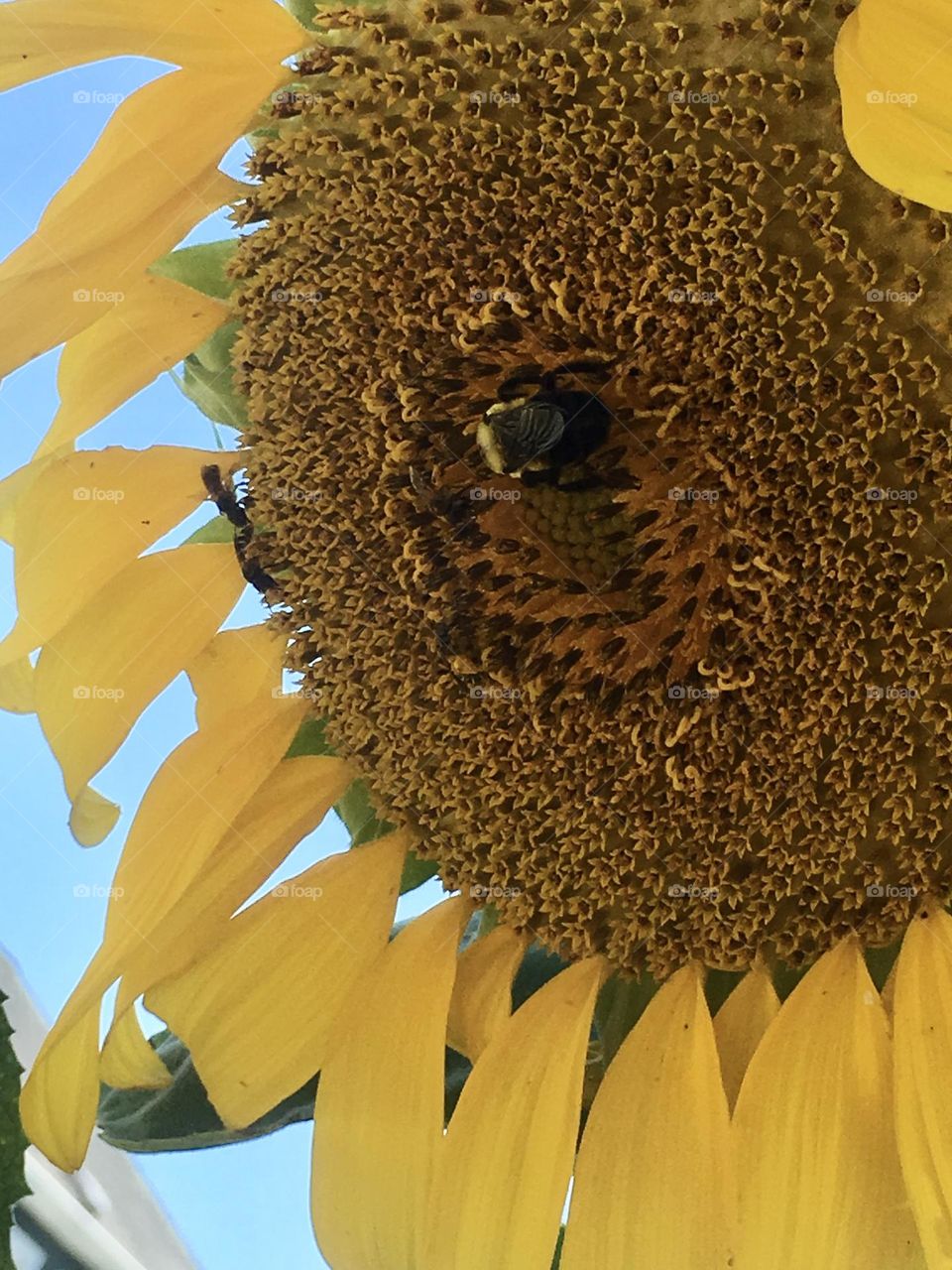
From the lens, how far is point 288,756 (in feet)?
2.93

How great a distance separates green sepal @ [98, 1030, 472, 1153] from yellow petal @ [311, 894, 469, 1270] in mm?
43

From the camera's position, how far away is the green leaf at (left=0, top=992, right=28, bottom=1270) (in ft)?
2.61

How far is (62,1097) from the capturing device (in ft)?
2.72

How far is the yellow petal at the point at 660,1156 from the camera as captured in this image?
691 mm

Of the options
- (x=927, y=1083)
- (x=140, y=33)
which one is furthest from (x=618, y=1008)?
(x=140, y=33)

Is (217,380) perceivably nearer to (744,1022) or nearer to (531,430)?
(531,430)

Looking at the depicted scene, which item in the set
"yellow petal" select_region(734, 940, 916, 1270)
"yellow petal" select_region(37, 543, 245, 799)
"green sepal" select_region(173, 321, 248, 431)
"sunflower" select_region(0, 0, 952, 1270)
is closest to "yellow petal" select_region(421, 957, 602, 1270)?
"sunflower" select_region(0, 0, 952, 1270)

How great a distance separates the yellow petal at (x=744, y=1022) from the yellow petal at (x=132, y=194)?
22.5 inches

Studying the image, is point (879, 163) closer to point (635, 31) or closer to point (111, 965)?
point (635, 31)

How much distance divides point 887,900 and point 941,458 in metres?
0.25

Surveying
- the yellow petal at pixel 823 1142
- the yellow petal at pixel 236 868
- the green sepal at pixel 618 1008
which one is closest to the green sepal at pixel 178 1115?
the yellow petal at pixel 236 868

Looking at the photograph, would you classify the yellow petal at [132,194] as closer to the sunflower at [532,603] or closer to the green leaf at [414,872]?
the sunflower at [532,603]

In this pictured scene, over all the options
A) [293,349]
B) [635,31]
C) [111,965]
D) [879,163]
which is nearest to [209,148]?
[293,349]

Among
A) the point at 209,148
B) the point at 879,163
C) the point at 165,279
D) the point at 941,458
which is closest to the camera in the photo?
the point at 879,163
